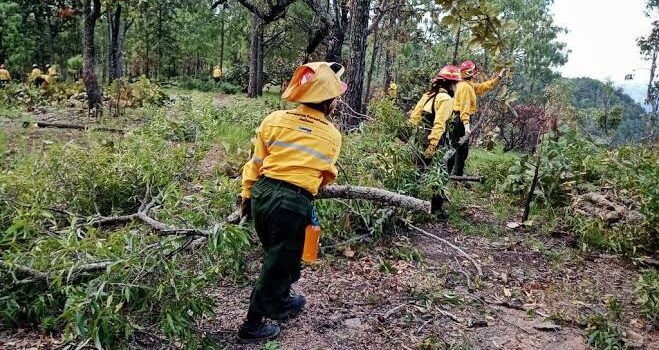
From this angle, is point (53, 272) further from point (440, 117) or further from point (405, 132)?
point (440, 117)

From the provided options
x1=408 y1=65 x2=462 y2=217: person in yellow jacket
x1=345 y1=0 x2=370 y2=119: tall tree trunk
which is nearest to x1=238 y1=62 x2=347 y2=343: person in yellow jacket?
x1=408 y1=65 x2=462 y2=217: person in yellow jacket

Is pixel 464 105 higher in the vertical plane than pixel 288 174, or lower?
higher

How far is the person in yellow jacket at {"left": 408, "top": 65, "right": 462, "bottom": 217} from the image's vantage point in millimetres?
5574

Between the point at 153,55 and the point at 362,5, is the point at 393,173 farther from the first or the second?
the point at 153,55

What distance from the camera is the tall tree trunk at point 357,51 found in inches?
316

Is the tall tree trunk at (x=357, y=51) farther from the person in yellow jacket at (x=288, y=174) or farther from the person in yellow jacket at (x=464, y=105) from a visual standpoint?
the person in yellow jacket at (x=288, y=174)

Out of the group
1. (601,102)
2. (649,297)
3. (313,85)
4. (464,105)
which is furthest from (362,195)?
(601,102)

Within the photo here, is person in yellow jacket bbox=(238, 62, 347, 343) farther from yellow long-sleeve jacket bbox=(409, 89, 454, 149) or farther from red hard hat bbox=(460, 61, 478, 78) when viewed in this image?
red hard hat bbox=(460, 61, 478, 78)

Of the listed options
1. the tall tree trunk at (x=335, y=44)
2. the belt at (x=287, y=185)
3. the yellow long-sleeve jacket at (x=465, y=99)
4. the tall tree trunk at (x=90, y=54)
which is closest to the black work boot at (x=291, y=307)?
the belt at (x=287, y=185)

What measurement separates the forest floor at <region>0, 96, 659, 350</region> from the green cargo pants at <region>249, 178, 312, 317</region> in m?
0.34

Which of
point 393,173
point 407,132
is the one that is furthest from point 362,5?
point 393,173

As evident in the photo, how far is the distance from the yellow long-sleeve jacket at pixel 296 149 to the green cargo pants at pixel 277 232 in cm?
7

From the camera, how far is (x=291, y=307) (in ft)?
11.6

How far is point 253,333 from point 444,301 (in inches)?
60.5
